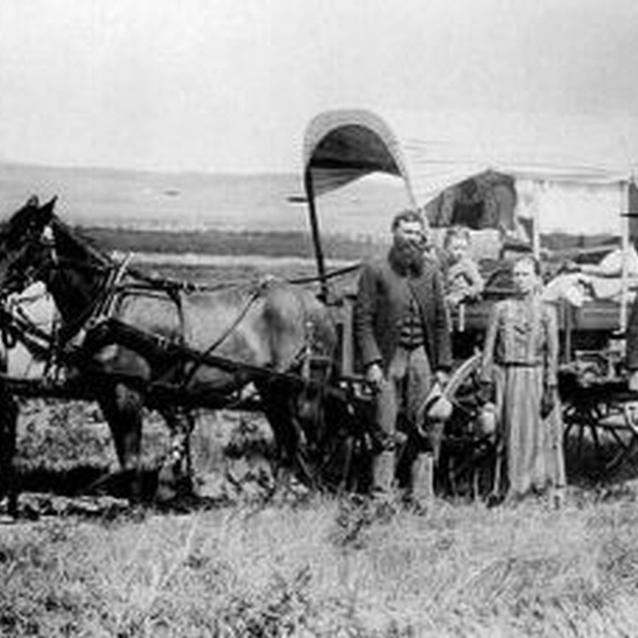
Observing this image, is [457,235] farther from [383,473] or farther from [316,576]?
[316,576]

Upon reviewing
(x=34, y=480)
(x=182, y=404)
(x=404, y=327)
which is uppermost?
(x=404, y=327)

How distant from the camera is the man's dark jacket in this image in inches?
262

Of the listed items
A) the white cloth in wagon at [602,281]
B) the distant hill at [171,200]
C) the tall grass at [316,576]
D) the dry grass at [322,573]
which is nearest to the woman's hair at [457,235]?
the white cloth in wagon at [602,281]

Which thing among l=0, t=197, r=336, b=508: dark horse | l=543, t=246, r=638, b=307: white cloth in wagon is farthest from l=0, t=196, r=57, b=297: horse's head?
l=543, t=246, r=638, b=307: white cloth in wagon

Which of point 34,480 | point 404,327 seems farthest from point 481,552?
point 34,480

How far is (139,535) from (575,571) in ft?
6.90

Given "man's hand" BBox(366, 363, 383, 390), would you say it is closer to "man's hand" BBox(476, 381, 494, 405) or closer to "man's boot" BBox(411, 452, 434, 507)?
"man's boot" BBox(411, 452, 434, 507)

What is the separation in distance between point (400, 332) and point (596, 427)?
2.87m

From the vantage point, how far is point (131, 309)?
7.01 metres

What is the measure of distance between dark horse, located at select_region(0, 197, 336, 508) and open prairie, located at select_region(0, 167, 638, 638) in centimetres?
50

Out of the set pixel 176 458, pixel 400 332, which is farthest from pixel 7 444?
pixel 400 332

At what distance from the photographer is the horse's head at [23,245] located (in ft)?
21.6

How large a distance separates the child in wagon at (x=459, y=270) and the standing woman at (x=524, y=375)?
0.71 meters

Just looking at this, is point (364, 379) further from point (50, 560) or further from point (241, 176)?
point (241, 176)
